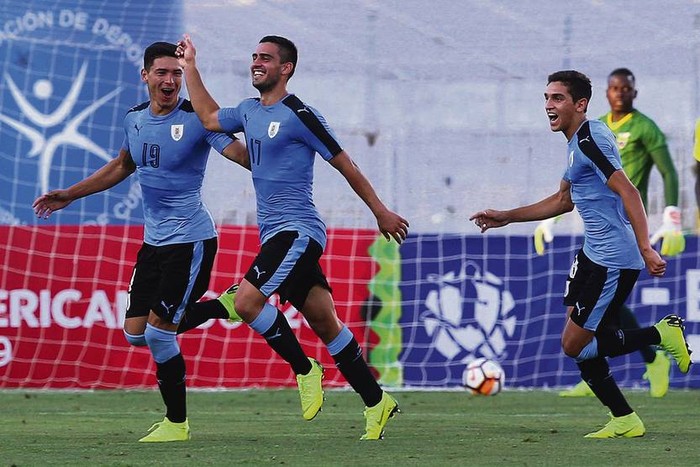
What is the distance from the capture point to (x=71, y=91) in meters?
15.1

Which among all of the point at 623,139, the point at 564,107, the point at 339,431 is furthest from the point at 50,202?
the point at 623,139

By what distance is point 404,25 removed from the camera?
15.4 metres

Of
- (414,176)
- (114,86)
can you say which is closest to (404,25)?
(414,176)

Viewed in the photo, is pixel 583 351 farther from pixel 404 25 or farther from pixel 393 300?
pixel 404 25

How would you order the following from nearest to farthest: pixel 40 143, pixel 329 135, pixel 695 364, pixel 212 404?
pixel 329 135 < pixel 212 404 < pixel 695 364 < pixel 40 143

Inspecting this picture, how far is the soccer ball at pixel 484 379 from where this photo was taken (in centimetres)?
1180

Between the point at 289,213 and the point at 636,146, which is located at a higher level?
the point at 636,146

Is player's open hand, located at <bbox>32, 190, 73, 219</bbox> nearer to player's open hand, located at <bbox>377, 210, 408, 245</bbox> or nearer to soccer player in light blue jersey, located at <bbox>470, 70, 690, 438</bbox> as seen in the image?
player's open hand, located at <bbox>377, 210, 408, 245</bbox>

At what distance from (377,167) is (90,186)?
21.8 feet

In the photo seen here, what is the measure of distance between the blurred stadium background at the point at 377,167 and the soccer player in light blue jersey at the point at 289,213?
14.9ft

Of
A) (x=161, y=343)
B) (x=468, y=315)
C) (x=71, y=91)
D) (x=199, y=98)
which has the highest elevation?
(x=71, y=91)

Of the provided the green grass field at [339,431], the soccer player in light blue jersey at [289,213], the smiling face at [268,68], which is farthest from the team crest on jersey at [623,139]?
the smiling face at [268,68]

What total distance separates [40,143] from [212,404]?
4598 mm

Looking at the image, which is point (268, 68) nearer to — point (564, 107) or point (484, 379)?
point (564, 107)
